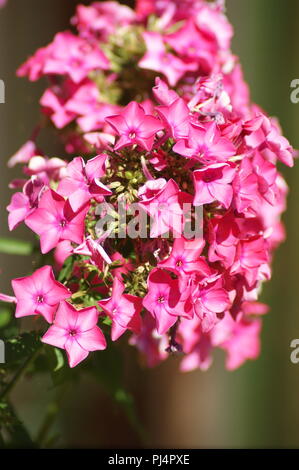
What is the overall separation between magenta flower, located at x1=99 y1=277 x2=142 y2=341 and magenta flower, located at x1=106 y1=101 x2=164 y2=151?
0.49 feet

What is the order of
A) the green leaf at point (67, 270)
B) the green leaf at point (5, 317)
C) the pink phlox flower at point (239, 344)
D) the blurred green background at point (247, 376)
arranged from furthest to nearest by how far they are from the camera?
the blurred green background at point (247, 376)
the pink phlox flower at point (239, 344)
the green leaf at point (5, 317)
the green leaf at point (67, 270)

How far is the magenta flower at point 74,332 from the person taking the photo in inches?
26.3

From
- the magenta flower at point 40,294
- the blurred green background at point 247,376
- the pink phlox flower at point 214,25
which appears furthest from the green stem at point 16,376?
the blurred green background at point 247,376

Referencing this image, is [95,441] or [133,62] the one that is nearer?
[133,62]

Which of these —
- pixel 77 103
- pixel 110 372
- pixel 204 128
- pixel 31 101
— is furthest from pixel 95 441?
pixel 204 128

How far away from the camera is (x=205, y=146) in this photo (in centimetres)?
68

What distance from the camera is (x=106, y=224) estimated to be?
70 cm

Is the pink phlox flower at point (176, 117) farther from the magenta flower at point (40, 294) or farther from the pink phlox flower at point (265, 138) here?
the magenta flower at point (40, 294)

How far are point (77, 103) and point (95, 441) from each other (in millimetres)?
1083

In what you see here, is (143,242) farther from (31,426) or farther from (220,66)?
(31,426)

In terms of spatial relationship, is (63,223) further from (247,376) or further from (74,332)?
(247,376)

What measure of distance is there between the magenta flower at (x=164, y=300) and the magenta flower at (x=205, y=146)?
130 mm

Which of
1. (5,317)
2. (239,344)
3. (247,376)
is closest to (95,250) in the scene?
(5,317)

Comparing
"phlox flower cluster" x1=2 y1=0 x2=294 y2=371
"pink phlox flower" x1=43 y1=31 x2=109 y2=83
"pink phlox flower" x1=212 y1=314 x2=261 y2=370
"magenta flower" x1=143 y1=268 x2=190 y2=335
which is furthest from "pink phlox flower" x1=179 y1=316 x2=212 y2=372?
"pink phlox flower" x1=43 y1=31 x2=109 y2=83
